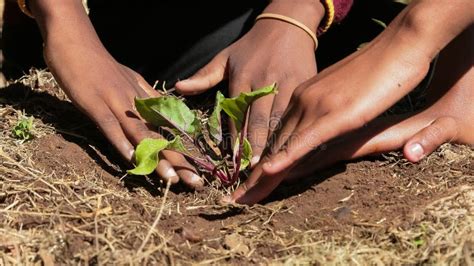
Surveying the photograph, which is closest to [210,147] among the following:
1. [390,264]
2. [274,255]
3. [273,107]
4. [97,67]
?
[273,107]

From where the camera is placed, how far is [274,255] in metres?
1.46

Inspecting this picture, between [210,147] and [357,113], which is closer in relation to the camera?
[357,113]

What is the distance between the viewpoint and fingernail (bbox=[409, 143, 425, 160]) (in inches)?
68.0

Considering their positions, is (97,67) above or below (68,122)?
above

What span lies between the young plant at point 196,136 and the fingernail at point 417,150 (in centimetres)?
37

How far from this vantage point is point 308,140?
1491 millimetres

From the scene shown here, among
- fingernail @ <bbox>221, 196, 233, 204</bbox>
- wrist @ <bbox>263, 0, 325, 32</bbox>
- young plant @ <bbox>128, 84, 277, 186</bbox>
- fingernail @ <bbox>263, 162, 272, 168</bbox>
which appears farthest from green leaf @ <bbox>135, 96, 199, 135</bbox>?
wrist @ <bbox>263, 0, 325, 32</bbox>

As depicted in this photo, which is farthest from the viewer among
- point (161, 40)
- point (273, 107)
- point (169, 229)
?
point (161, 40)

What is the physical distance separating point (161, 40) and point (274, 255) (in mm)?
1174

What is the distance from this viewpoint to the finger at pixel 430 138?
173 cm

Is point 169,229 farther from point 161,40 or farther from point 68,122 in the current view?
point 161,40

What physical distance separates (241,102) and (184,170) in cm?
23

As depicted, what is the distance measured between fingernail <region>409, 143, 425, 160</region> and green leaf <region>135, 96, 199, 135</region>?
1.71ft

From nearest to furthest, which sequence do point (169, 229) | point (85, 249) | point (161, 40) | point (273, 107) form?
point (85, 249), point (169, 229), point (273, 107), point (161, 40)
